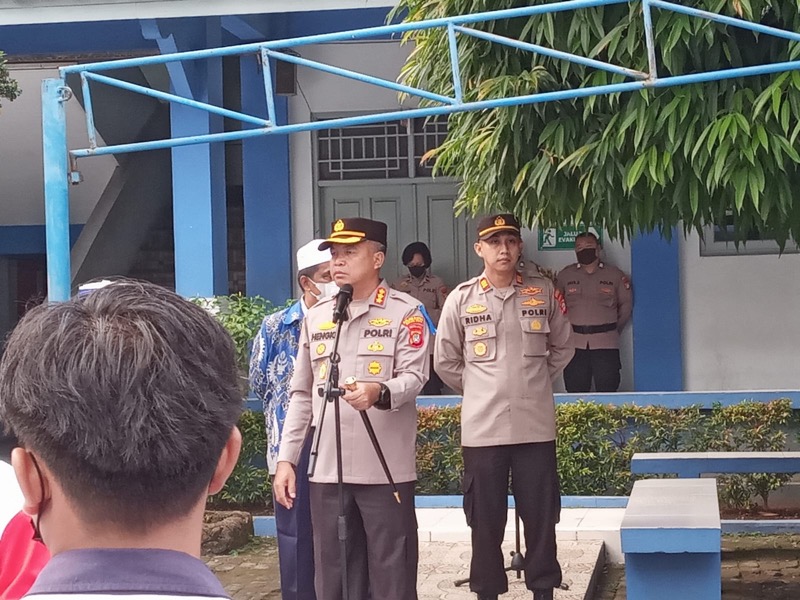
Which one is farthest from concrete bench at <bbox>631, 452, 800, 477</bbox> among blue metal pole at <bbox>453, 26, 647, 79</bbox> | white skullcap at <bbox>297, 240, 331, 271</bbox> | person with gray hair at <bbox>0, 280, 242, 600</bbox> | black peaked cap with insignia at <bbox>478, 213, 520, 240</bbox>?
person with gray hair at <bbox>0, 280, 242, 600</bbox>

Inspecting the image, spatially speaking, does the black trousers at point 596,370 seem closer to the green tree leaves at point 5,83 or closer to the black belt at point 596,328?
the black belt at point 596,328

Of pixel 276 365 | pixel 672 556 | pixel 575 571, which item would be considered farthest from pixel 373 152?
pixel 672 556

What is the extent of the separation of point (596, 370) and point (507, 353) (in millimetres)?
4172

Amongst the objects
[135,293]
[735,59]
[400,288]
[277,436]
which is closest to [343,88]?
[400,288]

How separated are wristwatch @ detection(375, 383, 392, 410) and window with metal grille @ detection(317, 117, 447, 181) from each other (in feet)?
20.3

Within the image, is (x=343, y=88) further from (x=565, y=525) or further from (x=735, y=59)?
(x=735, y=59)

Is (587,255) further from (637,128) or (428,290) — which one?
(637,128)

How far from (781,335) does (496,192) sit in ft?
17.4

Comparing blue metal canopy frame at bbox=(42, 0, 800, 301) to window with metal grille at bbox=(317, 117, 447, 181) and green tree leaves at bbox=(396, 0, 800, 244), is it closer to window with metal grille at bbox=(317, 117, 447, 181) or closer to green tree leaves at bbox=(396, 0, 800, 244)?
green tree leaves at bbox=(396, 0, 800, 244)

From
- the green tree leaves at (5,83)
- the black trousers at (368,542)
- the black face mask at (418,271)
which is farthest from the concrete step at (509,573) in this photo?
the green tree leaves at (5,83)

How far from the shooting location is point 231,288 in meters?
12.3

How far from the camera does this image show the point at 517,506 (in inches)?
206

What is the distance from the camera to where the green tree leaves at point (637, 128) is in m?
3.98

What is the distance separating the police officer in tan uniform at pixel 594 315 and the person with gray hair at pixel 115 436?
316 inches
